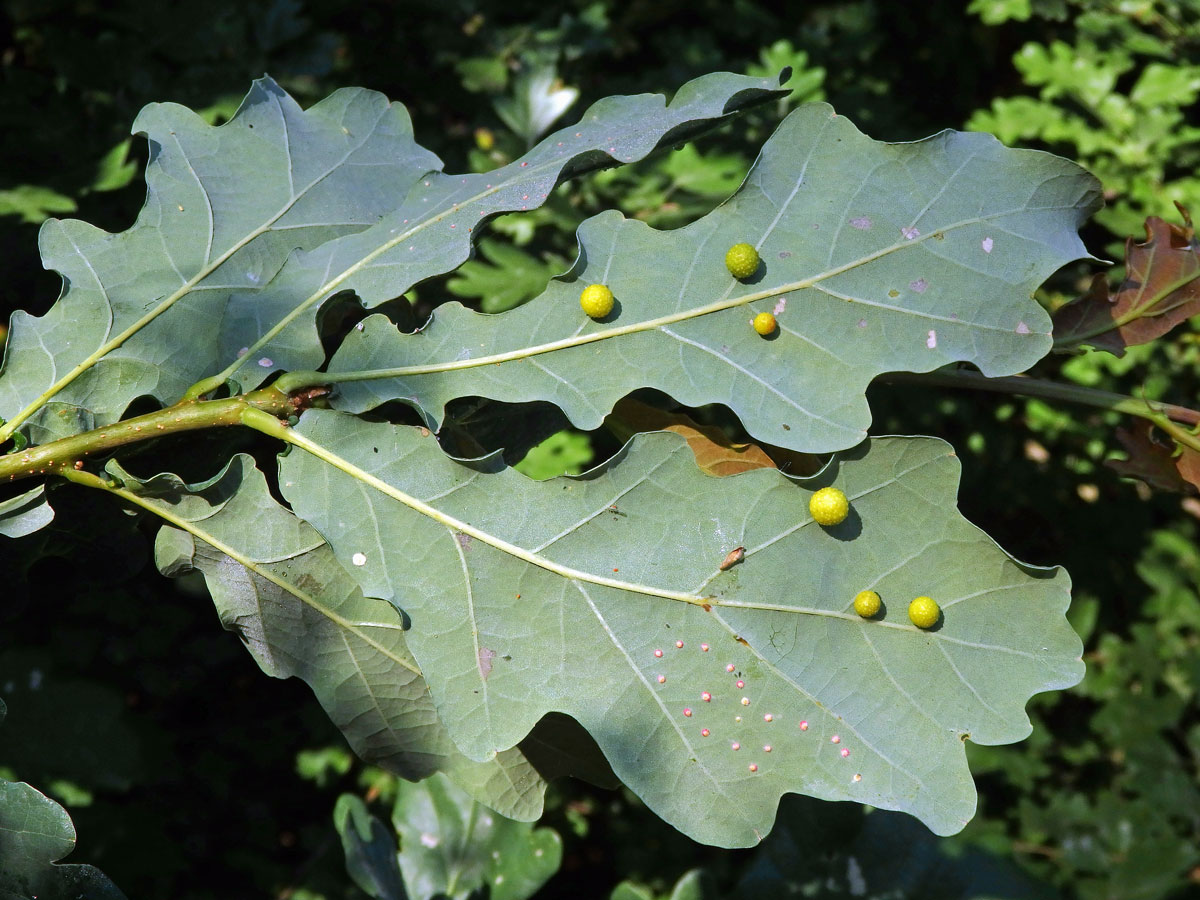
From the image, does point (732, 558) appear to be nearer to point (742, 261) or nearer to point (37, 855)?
point (742, 261)

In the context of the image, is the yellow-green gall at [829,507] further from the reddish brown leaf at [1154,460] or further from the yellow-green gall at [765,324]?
the reddish brown leaf at [1154,460]

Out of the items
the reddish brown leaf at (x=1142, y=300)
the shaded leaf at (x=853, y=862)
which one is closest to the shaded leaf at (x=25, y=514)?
the reddish brown leaf at (x=1142, y=300)

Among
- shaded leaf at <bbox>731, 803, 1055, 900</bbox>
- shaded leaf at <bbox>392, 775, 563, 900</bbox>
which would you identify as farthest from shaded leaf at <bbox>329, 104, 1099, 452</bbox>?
shaded leaf at <bbox>731, 803, 1055, 900</bbox>

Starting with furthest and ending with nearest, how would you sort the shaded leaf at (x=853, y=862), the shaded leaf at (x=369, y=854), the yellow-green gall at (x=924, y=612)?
the shaded leaf at (x=853, y=862) < the shaded leaf at (x=369, y=854) < the yellow-green gall at (x=924, y=612)

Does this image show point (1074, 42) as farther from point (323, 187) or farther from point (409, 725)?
point (409, 725)

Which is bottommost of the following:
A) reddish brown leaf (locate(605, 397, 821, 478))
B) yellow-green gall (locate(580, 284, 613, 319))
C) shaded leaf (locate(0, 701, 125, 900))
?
shaded leaf (locate(0, 701, 125, 900))

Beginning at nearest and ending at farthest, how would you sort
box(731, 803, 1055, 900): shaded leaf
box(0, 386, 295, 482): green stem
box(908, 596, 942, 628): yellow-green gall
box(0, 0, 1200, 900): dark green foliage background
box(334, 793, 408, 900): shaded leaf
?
box(908, 596, 942, 628): yellow-green gall
box(0, 386, 295, 482): green stem
box(334, 793, 408, 900): shaded leaf
box(0, 0, 1200, 900): dark green foliage background
box(731, 803, 1055, 900): shaded leaf

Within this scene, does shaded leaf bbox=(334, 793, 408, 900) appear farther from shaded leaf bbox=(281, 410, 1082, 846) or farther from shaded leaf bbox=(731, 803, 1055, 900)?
shaded leaf bbox=(281, 410, 1082, 846)
